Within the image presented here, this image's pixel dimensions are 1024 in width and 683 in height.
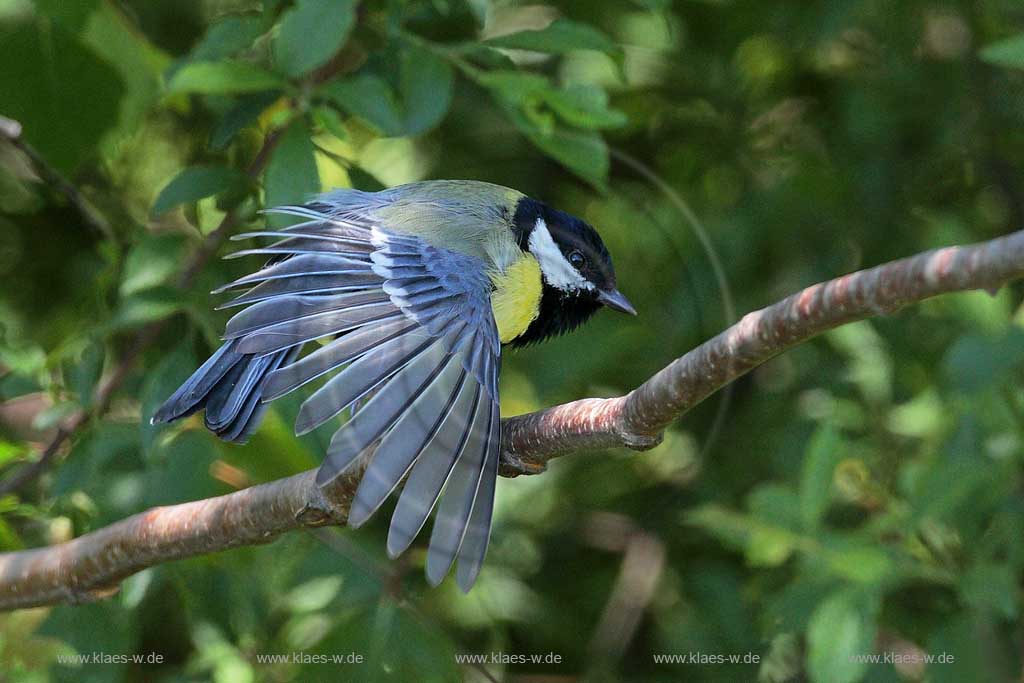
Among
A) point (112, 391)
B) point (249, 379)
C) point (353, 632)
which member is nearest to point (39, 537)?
point (112, 391)

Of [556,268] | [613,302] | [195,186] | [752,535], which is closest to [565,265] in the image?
[556,268]

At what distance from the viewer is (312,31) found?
1773mm

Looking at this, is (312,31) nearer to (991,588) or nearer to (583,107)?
(583,107)

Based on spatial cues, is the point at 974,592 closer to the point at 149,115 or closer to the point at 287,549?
the point at 287,549

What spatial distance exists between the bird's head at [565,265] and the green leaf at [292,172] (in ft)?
1.91

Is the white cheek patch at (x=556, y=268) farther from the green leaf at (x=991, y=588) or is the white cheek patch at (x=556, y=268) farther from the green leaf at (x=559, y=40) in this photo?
the green leaf at (x=991, y=588)

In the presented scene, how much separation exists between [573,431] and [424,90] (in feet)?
Answer: 2.45

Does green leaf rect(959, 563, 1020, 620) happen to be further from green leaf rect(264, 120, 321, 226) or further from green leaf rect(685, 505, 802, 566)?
green leaf rect(264, 120, 321, 226)

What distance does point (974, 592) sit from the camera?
6.93ft

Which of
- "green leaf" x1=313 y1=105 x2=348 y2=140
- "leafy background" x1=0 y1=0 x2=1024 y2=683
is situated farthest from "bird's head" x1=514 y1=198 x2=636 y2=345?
"green leaf" x1=313 y1=105 x2=348 y2=140

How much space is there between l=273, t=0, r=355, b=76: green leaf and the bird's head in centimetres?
70

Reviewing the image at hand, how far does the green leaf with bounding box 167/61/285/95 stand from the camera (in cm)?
178

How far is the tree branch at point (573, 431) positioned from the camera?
1.16m

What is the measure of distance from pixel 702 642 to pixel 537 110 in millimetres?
1320
